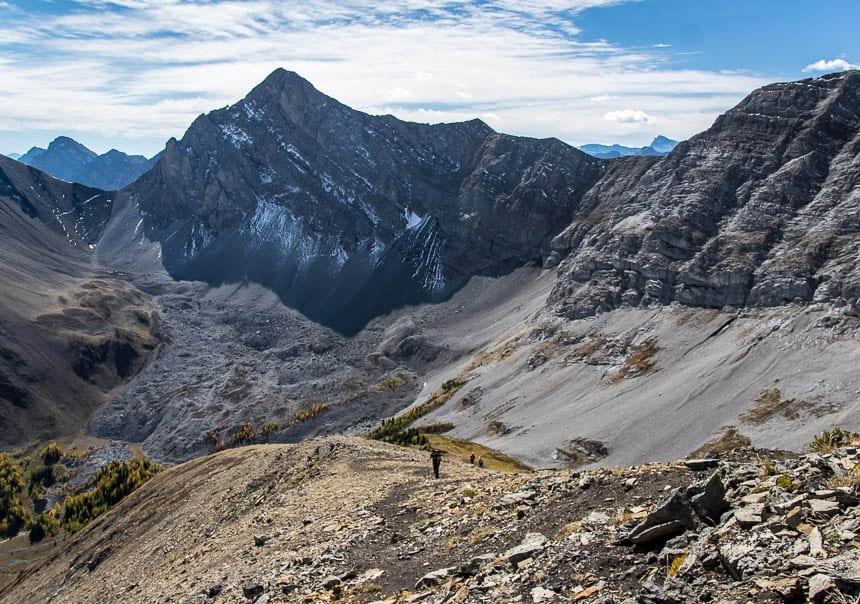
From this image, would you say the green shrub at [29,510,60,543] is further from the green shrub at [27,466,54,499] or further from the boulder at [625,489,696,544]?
the boulder at [625,489,696,544]

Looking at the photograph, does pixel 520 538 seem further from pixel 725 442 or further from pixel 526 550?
pixel 725 442

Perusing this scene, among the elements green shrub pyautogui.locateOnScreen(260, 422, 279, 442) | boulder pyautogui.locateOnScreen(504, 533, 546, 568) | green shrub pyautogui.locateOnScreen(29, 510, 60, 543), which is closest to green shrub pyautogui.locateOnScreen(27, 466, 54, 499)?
green shrub pyautogui.locateOnScreen(29, 510, 60, 543)

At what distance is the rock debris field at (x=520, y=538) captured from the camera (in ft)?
47.5

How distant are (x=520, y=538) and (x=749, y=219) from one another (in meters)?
159

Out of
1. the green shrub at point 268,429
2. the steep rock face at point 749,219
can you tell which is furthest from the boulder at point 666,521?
the green shrub at point 268,429

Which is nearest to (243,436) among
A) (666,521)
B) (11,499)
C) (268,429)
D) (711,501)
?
(268,429)

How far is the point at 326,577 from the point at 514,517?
7.33m

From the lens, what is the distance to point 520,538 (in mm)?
21984

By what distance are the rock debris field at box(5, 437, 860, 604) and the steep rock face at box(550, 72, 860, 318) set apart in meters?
120

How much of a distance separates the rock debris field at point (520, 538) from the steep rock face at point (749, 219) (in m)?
120

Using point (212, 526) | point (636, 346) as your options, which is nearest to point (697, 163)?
point (636, 346)

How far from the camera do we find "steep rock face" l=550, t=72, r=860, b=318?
13938 centimetres

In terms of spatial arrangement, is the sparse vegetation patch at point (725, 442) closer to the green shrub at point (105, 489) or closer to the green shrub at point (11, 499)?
the green shrub at point (105, 489)

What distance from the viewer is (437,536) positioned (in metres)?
25.4
